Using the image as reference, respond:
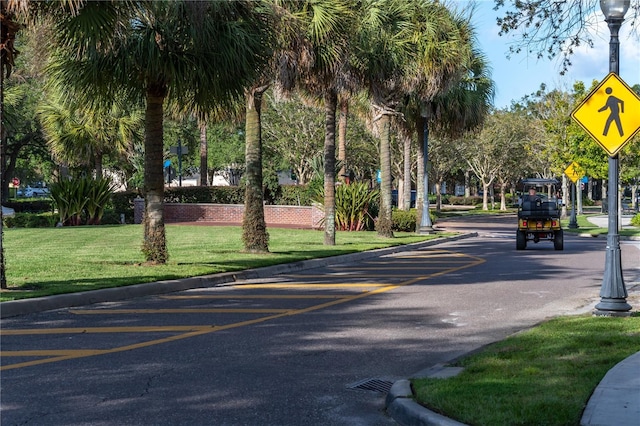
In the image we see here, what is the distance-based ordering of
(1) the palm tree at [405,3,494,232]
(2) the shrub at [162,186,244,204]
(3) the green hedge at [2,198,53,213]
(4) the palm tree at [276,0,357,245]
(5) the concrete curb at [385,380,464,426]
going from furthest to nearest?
(3) the green hedge at [2,198,53,213] < (2) the shrub at [162,186,244,204] < (1) the palm tree at [405,3,494,232] < (4) the palm tree at [276,0,357,245] < (5) the concrete curb at [385,380,464,426]

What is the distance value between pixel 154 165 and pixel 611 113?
940cm

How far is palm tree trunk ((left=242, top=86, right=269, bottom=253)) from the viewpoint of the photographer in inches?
811

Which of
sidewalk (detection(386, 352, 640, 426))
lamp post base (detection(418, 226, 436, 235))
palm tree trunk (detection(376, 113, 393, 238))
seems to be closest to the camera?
sidewalk (detection(386, 352, 640, 426))

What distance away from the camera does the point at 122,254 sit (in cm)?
2005

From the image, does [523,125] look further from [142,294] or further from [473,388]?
[473,388]

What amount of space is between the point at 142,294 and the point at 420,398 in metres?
8.08

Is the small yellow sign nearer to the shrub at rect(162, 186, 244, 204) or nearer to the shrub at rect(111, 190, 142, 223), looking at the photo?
the shrub at rect(162, 186, 244, 204)

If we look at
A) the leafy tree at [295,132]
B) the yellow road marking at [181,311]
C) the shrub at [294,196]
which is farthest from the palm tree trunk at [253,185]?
the leafy tree at [295,132]

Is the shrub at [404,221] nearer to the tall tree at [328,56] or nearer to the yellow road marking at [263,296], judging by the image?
the tall tree at [328,56]

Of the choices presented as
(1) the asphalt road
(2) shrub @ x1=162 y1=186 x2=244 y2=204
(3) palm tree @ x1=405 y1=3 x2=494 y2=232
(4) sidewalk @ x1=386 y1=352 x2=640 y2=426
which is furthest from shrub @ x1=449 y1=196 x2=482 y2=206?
(4) sidewalk @ x1=386 y1=352 x2=640 y2=426

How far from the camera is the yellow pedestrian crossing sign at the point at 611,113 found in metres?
10.8

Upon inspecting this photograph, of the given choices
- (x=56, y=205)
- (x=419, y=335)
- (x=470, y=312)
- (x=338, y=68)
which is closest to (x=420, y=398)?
(x=419, y=335)

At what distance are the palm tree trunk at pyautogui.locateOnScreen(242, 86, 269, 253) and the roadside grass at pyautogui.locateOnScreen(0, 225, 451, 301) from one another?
0.44m

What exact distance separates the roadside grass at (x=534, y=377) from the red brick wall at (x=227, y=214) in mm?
27916
